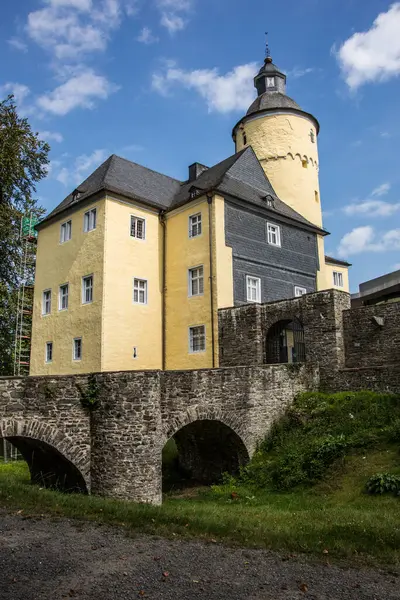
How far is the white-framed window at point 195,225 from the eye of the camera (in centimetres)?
2303

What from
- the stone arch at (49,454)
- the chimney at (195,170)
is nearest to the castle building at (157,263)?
the chimney at (195,170)

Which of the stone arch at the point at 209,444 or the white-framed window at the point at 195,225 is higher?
the white-framed window at the point at 195,225

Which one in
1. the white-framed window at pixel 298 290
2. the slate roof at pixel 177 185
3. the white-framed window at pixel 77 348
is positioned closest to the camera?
the white-framed window at pixel 77 348

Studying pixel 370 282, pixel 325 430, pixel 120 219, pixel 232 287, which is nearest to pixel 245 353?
pixel 232 287

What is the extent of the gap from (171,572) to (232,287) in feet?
52.2

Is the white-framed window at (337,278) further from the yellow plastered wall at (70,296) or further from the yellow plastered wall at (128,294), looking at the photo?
the yellow plastered wall at (70,296)

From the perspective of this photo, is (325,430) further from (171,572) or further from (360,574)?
(171,572)

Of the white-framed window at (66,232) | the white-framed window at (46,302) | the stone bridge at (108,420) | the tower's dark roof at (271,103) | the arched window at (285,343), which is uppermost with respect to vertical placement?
the tower's dark roof at (271,103)

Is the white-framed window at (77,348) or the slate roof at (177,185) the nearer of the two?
the white-framed window at (77,348)

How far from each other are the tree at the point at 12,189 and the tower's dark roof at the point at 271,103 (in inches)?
510

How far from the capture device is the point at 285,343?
21.4 metres

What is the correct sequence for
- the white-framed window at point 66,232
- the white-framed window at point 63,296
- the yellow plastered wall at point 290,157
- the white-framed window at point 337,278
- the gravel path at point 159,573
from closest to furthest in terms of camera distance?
the gravel path at point 159,573, the white-framed window at point 63,296, the white-framed window at point 66,232, the yellow plastered wall at point 290,157, the white-framed window at point 337,278

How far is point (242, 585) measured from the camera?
6.61 m

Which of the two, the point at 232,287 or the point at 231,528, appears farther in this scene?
the point at 232,287
